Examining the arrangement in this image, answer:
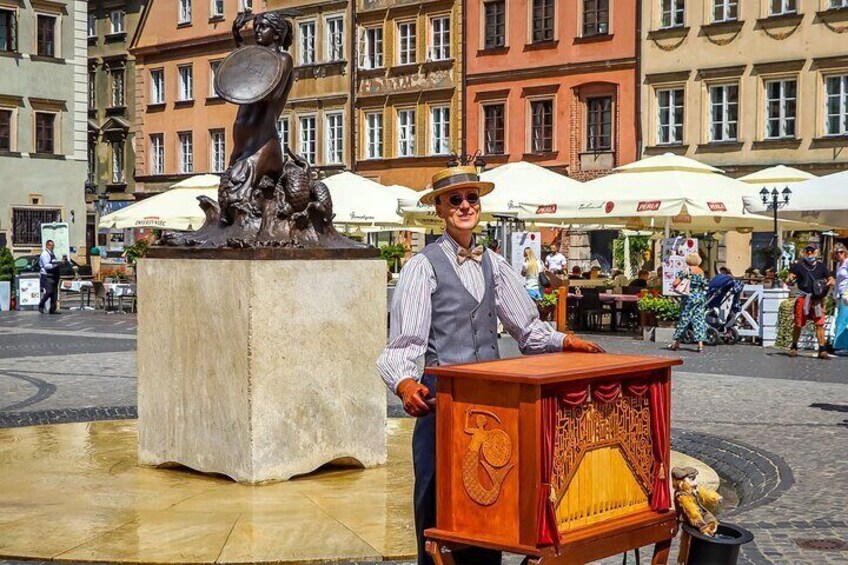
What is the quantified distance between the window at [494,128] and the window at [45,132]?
14724 mm

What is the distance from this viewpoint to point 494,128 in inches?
1673

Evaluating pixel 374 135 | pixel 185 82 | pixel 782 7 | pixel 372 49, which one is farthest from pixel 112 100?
pixel 782 7

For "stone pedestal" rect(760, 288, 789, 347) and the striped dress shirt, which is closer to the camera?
the striped dress shirt

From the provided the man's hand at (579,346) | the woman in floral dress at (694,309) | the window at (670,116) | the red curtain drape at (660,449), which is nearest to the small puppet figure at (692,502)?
the red curtain drape at (660,449)

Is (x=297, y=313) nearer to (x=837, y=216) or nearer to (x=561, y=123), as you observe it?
(x=837, y=216)

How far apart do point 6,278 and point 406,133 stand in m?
16.8

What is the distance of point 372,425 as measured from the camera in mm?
8539

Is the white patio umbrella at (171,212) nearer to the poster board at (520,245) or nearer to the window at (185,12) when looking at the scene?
the poster board at (520,245)

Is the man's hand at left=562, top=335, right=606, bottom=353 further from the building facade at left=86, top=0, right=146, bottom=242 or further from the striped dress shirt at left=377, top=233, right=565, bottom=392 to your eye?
the building facade at left=86, top=0, right=146, bottom=242

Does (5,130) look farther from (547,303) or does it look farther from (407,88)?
(547,303)

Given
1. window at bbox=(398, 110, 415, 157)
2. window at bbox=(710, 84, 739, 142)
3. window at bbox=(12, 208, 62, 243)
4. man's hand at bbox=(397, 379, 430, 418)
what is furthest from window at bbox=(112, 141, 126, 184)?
man's hand at bbox=(397, 379, 430, 418)

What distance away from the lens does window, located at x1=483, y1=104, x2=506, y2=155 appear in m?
42.2

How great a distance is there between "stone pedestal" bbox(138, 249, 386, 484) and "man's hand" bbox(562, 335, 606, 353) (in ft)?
10.2

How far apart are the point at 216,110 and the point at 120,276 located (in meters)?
19.0
